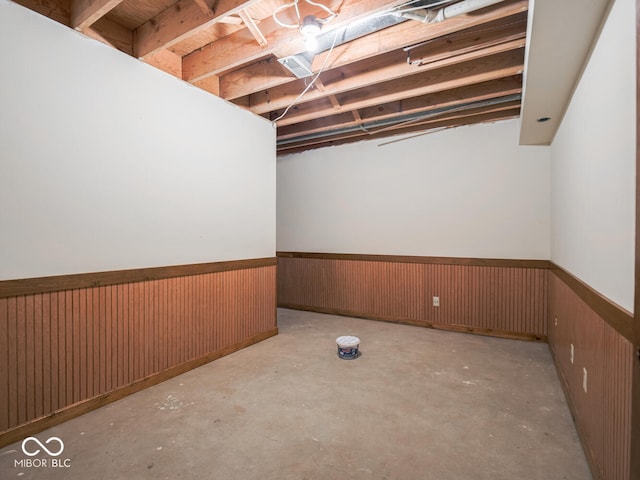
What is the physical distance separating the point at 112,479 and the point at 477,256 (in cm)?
393

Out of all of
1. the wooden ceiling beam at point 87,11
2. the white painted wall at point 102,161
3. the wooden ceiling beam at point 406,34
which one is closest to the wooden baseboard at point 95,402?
the white painted wall at point 102,161

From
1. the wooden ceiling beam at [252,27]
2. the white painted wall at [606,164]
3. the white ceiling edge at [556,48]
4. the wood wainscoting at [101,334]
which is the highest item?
the wooden ceiling beam at [252,27]

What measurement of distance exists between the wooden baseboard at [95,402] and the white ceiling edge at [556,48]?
3.31m

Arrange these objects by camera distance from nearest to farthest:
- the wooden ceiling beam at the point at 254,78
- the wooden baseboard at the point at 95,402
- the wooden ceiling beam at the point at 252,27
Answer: the wooden baseboard at the point at 95,402, the wooden ceiling beam at the point at 252,27, the wooden ceiling beam at the point at 254,78

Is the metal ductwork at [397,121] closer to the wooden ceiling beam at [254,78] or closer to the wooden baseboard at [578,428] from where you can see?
the wooden ceiling beam at [254,78]

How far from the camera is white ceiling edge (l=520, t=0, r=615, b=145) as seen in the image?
4.95ft

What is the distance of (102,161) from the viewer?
2303 millimetres

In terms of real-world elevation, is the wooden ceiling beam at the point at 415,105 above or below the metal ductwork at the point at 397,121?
above

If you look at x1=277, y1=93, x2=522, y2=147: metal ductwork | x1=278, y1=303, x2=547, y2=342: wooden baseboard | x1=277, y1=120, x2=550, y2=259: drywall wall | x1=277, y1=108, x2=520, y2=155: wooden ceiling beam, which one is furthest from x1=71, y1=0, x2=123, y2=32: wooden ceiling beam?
x1=278, y1=303, x2=547, y2=342: wooden baseboard

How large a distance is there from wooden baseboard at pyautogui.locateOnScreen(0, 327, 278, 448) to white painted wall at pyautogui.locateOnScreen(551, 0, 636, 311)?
2.93 metres

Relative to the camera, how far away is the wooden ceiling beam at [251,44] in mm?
2119

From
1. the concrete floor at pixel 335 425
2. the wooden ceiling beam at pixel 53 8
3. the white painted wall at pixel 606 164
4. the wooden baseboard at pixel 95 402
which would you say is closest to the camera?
the white painted wall at pixel 606 164

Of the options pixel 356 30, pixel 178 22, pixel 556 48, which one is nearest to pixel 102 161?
pixel 178 22

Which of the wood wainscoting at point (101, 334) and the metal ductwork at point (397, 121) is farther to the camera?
the metal ductwork at point (397, 121)
